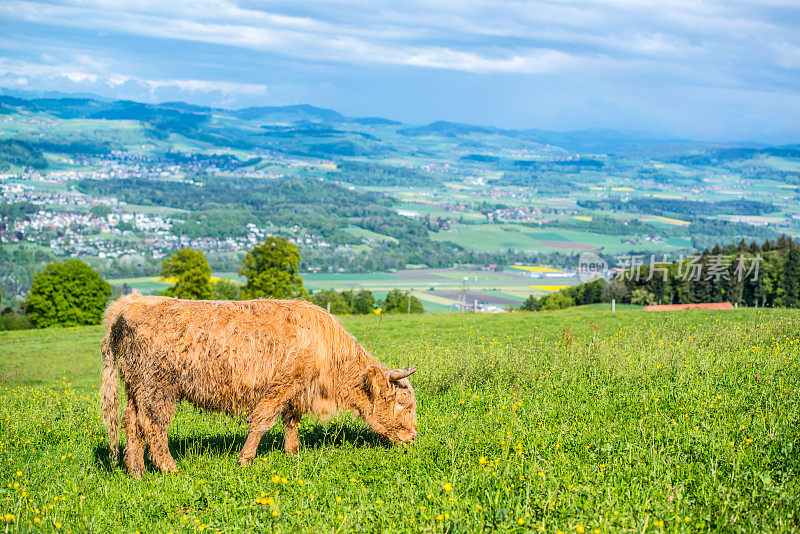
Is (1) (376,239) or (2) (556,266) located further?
(1) (376,239)

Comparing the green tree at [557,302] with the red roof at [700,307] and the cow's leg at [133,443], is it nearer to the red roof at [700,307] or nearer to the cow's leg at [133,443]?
the red roof at [700,307]

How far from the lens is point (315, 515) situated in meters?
5.59

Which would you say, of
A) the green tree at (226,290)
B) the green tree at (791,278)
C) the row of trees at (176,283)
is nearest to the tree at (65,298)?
the row of trees at (176,283)

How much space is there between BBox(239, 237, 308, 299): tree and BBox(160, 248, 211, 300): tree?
15.1ft

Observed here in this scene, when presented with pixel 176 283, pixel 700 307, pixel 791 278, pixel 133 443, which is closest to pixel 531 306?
pixel 791 278

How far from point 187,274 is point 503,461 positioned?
4942cm

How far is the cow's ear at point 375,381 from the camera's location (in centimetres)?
849

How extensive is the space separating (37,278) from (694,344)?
56999 mm

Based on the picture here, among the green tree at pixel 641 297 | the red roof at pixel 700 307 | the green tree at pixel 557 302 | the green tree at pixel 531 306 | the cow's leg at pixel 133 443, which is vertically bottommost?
the green tree at pixel 531 306

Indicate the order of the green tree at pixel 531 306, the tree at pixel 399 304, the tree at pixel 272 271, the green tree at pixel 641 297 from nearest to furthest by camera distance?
the tree at pixel 272 271 → the green tree at pixel 641 297 → the tree at pixel 399 304 → the green tree at pixel 531 306

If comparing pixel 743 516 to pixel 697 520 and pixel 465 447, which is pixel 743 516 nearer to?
pixel 697 520

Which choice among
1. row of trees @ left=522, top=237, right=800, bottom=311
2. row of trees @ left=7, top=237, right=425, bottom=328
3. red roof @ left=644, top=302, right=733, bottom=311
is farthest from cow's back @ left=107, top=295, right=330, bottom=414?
row of trees @ left=522, top=237, right=800, bottom=311

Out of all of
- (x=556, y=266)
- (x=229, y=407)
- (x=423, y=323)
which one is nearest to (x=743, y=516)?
(x=229, y=407)

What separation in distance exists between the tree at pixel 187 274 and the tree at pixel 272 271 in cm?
460
